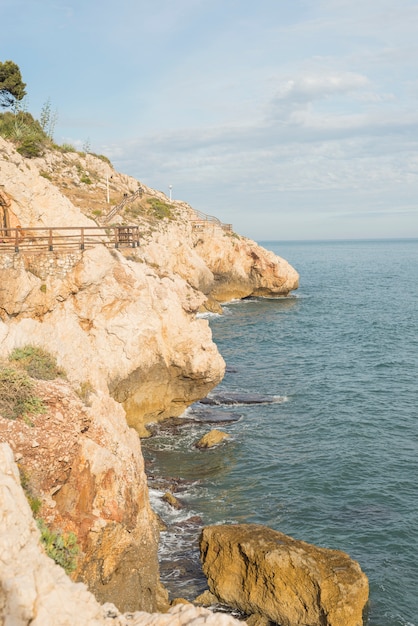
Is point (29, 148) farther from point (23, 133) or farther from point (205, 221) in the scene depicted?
point (205, 221)

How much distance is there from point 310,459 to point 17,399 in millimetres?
16600

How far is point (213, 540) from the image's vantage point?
16906 mm

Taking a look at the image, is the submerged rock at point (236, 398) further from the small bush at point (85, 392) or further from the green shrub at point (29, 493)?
the green shrub at point (29, 493)

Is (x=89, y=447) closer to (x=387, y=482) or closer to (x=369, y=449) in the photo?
(x=387, y=482)

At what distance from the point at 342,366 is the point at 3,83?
148 feet

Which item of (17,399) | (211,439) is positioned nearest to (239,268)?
(211,439)

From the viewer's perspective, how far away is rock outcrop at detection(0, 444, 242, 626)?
8078 mm

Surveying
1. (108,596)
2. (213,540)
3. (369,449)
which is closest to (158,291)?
(369,449)

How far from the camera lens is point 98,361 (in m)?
25.3

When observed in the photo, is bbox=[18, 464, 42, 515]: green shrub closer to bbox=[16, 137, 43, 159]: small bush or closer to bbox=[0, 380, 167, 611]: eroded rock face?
bbox=[0, 380, 167, 611]: eroded rock face

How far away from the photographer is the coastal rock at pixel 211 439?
88.8 ft

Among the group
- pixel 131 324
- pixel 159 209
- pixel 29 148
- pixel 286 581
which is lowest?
pixel 286 581

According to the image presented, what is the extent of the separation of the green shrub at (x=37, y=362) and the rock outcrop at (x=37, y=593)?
590 centimetres

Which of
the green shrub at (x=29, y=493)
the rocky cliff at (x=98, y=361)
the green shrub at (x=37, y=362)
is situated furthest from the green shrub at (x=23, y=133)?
the green shrub at (x=29, y=493)
